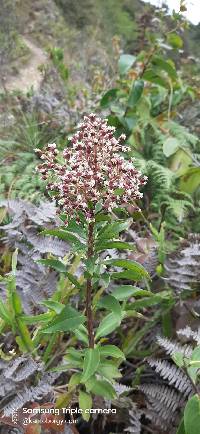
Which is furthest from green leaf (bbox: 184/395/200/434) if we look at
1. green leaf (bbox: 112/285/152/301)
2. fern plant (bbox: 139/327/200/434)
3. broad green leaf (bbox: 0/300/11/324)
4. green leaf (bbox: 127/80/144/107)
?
green leaf (bbox: 127/80/144/107)

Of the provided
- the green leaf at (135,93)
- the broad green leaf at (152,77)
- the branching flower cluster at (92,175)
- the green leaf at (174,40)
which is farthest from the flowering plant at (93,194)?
the green leaf at (174,40)

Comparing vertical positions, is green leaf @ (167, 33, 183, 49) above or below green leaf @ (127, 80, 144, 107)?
above

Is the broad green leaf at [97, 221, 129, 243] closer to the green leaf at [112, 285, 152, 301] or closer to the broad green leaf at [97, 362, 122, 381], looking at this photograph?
the green leaf at [112, 285, 152, 301]

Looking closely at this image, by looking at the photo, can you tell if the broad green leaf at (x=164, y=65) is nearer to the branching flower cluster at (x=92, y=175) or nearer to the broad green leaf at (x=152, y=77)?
the broad green leaf at (x=152, y=77)

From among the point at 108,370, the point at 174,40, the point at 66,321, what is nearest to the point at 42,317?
the point at 66,321

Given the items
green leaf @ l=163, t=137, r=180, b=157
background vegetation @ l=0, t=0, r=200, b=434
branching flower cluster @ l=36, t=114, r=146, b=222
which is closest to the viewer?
branching flower cluster @ l=36, t=114, r=146, b=222

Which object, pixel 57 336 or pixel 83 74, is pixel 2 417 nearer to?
pixel 57 336
